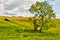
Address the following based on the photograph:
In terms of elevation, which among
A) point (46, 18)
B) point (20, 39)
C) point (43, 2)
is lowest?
point (20, 39)

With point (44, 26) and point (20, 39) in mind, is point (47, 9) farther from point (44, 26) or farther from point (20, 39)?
point (20, 39)

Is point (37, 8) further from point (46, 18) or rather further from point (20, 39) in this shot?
point (20, 39)

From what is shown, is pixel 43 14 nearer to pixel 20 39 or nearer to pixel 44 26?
pixel 44 26

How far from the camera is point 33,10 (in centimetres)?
8519

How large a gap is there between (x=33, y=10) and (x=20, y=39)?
33637 mm

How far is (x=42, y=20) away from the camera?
86.0 m

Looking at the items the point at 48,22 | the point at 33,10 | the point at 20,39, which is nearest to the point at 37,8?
the point at 33,10

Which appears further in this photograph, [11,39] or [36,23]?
[36,23]

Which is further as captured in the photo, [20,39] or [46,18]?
[46,18]

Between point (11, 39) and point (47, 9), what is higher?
point (47, 9)

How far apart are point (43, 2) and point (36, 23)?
388 inches

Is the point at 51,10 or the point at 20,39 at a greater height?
the point at 51,10

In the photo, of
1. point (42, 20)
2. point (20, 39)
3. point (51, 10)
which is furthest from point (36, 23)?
point (20, 39)

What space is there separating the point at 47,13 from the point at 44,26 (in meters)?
5.86
